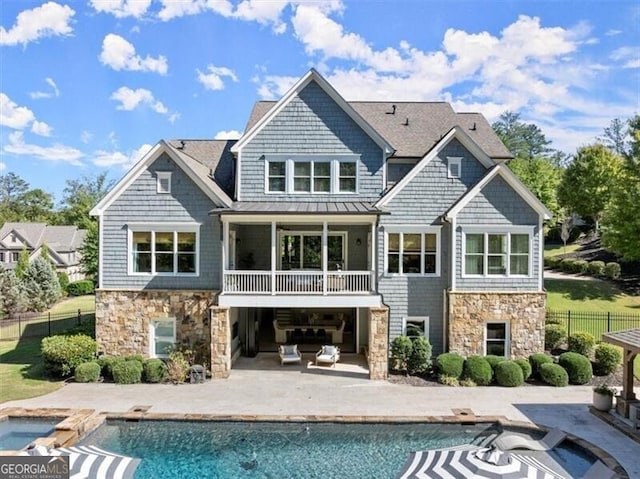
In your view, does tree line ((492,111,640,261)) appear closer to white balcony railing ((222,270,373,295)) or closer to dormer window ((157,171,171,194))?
white balcony railing ((222,270,373,295))

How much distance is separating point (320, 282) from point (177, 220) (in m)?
6.31

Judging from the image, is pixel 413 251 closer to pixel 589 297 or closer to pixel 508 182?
pixel 508 182

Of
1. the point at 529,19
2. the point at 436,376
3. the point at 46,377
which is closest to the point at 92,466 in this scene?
the point at 46,377

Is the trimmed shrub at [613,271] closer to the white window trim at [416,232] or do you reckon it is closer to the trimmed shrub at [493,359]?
the trimmed shrub at [493,359]

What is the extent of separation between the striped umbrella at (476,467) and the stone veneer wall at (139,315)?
1115 cm

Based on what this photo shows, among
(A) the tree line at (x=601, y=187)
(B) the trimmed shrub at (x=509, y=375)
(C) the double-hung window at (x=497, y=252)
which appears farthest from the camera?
(A) the tree line at (x=601, y=187)

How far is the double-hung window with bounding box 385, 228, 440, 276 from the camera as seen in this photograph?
57.7 feet

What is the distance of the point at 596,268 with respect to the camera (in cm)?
3456

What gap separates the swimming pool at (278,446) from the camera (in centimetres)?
962

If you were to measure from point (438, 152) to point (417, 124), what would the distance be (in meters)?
4.43

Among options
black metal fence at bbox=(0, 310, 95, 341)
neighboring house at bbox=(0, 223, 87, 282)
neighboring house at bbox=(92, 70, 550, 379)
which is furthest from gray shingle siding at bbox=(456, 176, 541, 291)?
neighboring house at bbox=(0, 223, 87, 282)

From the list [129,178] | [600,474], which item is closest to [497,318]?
[600,474]

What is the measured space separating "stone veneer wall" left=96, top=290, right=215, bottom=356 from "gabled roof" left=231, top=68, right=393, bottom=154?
6524 millimetres

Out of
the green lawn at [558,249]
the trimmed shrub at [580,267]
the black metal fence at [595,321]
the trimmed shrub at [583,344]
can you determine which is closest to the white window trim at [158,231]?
the trimmed shrub at [583,344]
